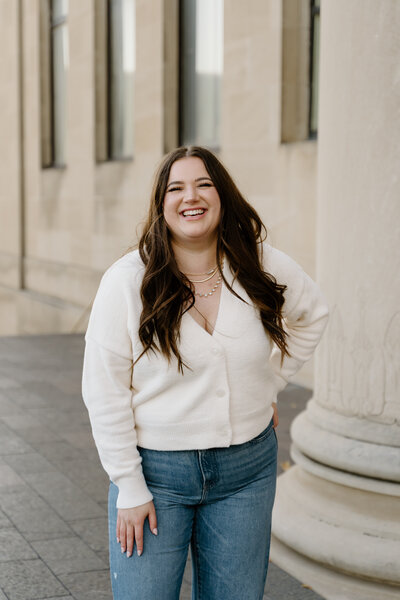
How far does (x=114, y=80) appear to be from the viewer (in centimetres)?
1400

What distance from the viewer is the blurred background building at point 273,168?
12.1 ft

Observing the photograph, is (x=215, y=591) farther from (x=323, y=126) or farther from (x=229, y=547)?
(x=323, y=126)

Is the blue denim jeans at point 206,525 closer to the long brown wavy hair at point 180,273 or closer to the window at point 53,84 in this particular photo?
the long brown wavy hair at point 180,273

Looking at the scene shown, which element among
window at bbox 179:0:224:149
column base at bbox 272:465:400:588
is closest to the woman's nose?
column base at bbox 272:465:400:588

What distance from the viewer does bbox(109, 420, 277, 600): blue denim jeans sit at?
7.59 feet

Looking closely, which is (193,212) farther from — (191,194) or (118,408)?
(118,408)

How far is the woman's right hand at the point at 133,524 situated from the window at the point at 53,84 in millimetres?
14372

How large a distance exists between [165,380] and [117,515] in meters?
0.39

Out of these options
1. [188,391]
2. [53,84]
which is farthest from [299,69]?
[53,84]

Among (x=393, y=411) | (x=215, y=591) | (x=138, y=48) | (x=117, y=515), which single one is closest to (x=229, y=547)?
(x=215, y=591)

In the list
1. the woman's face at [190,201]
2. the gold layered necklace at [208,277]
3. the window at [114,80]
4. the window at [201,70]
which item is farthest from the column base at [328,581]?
the window at [114,80]

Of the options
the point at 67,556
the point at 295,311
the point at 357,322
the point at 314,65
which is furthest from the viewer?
the point at 314,65

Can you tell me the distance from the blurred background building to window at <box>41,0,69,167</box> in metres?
0.04

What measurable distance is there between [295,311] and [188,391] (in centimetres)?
51
